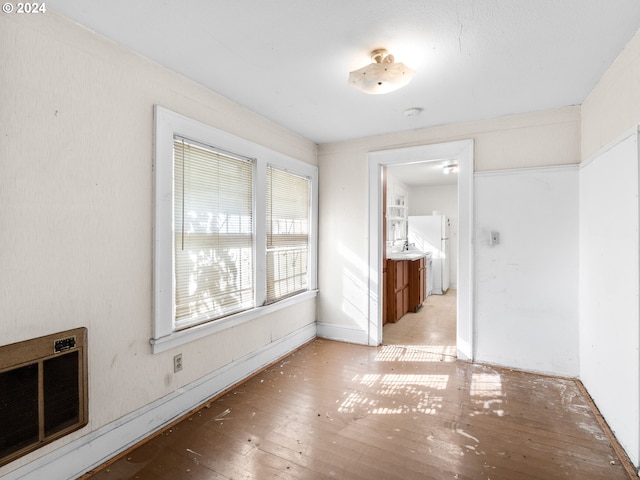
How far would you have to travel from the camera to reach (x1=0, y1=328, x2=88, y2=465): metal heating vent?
147cm

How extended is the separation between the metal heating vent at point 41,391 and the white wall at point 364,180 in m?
2.66

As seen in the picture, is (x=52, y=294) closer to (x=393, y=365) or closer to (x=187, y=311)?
(x=187, y=311)

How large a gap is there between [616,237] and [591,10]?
1329 millimetres

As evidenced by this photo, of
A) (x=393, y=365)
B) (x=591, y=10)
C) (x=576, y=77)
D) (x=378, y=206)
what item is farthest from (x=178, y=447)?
(x=576, y=77)

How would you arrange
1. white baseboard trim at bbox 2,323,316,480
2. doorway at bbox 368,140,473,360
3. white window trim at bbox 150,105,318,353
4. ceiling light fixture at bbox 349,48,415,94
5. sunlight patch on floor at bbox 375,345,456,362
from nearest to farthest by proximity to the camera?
white baseboard trim at bbox 2,323,316,480 < ceiling light fixture at bbox 349,48,415,94 < white window trim at bbox 150,105,318,353 < doorway at bbox 368,140,473,360 < sunlight patch on floor at bbox 375,345,456,362

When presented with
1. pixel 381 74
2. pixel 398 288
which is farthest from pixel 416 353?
pixel 381 74

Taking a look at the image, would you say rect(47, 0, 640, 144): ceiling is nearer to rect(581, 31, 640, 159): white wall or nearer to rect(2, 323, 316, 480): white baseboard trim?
rect(581, 31, 640, 159): white wall

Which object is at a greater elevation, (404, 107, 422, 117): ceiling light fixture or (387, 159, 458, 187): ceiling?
(387, 159, 458, 187): ceiling

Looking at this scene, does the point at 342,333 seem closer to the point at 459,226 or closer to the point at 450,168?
the point at 459,226

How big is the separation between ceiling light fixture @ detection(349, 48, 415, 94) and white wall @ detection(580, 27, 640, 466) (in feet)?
4.24

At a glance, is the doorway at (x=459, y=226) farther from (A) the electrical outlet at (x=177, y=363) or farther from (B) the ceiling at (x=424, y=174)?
(A) the electrical outlet at (x=177, y=363)

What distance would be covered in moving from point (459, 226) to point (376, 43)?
203 centimetres

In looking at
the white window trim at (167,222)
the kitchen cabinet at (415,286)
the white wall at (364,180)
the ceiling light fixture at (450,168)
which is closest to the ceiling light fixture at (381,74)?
the white window trim at (167,222)

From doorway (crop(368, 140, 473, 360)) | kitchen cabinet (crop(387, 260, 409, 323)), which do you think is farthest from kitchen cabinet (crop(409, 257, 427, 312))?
doorway (crop(368, 140, 473, 360))
